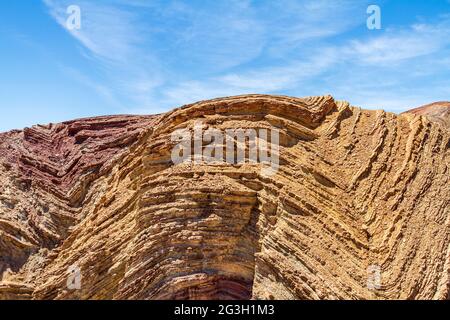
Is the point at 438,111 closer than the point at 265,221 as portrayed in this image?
No

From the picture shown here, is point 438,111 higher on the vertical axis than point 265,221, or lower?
higher

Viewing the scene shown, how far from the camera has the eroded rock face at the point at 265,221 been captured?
15.4 metres

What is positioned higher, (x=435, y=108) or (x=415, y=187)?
(x=435, y=108)

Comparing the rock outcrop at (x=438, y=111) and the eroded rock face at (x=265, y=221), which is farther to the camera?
the rock outcrop at (x=438, y=111)

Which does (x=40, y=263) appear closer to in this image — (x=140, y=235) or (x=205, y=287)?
(x=140, y=235)

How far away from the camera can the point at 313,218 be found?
1625 centimetres

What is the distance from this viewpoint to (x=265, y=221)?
1662 cm

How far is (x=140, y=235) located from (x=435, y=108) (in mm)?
14156

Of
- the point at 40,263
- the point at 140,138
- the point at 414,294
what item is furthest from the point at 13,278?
the point at 414,294

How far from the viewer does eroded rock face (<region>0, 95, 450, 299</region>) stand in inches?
606

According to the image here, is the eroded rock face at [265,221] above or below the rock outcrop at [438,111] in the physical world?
below

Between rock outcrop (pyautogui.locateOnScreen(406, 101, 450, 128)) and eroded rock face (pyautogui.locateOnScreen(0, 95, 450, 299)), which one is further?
rock outcrop (pyautogui.locateOnScreen(406, 101, 450, 128))

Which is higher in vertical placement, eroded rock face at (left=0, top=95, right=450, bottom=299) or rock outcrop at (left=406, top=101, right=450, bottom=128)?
rock outcrop at (left=406, top=101, right=450, bottom=128)
